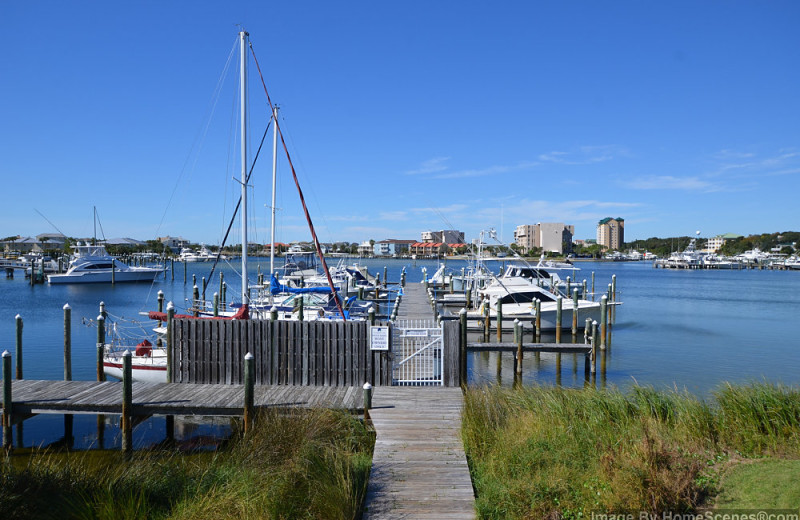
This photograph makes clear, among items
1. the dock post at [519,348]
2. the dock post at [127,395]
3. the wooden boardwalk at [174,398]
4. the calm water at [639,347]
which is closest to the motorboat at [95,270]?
the calm water at [639,347]

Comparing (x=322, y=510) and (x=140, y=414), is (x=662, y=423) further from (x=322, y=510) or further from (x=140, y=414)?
(x=140, y=414)

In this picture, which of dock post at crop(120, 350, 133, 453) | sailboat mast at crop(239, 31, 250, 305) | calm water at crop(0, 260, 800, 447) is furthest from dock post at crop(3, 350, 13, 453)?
sailboat mast at crop(239, 31, 250, 305)

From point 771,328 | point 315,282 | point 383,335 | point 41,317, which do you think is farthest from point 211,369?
point 771,328

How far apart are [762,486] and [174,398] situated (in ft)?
36.4

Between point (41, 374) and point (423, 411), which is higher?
point (423, 411)

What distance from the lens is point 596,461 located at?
26.6 ft

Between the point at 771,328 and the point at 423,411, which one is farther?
the point at 771,328

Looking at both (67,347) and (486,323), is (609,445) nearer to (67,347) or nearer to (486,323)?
Result: (67,347)

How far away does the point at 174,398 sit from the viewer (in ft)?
41.1

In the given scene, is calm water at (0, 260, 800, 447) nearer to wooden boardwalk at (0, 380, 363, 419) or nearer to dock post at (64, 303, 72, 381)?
dock post at (64, 303, 72, 381)

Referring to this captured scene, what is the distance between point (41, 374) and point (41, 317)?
19923mm

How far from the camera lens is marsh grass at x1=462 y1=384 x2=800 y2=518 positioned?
724cm

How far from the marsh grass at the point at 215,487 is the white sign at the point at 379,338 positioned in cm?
384

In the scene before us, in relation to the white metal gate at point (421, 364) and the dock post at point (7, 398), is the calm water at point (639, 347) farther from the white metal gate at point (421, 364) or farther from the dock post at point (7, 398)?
the white metal gate at point (421, 364)
